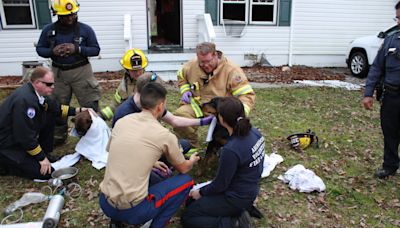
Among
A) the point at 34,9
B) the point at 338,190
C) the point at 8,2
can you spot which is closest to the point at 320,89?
the point at 338,190

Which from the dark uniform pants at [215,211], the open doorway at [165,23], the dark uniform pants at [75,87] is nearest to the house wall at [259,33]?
the open doorway at [165,23]

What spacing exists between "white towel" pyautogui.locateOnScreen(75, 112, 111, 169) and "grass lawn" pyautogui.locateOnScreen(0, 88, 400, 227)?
129mm

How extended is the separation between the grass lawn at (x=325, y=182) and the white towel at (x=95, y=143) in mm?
129

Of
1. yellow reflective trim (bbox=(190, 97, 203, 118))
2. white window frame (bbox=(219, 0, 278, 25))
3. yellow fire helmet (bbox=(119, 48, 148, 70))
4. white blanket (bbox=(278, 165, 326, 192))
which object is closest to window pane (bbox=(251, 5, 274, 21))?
white window frame (bbox=(219, 0, 278, 25))

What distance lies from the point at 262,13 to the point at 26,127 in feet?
30.0

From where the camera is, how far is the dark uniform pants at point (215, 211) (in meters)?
2.89

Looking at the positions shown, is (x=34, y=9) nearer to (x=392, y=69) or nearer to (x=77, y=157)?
(x=77, y=157)

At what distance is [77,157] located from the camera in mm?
4324

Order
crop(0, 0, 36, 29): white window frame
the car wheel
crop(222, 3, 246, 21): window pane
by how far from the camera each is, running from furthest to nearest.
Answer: crop(222, 3, 246, 21): window pane → the car wheel → crop(0, 0, 36, 29): white window frame

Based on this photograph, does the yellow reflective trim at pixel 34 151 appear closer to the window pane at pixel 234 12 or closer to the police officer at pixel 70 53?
the police officer at pixel 70 53

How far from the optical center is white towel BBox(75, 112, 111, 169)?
13.9ft

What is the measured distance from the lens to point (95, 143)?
4305 millimetres

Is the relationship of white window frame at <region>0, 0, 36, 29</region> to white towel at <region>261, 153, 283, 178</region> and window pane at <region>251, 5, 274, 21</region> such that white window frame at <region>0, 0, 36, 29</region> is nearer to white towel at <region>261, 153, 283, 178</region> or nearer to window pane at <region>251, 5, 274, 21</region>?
window pane at <region>251, 5, 274, 21</region>

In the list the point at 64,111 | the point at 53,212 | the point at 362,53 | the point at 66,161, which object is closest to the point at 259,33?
the point at 362,53
